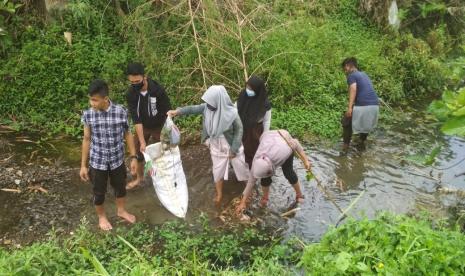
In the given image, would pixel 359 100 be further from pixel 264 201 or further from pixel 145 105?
pixel 145 105

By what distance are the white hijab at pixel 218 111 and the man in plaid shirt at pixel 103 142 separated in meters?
0.91

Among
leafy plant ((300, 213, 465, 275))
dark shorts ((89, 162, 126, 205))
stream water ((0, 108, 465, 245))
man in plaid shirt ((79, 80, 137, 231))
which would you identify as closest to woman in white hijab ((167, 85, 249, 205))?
stream water ((0, 108, 465, 245))

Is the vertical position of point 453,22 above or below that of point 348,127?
above

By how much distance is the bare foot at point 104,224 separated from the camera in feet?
16.1

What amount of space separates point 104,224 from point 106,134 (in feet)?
3.74

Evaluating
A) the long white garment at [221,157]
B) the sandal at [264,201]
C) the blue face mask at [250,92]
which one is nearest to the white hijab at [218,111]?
A: the long white garment at [221,157]

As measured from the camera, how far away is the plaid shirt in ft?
14.3

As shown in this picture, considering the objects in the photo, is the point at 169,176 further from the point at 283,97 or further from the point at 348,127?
the point at 283,97

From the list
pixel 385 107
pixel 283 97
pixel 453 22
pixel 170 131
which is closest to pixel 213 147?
pixel 170 131

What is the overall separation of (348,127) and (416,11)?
680 cm

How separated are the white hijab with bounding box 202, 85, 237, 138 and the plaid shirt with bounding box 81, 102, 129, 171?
930 millimetres

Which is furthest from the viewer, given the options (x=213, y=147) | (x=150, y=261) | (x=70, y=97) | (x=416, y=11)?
(x=416, y=11)

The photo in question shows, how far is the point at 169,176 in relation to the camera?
5008mm

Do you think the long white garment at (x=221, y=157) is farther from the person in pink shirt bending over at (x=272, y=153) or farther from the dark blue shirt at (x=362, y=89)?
the dark blue shirt at (x=362, y=89)
